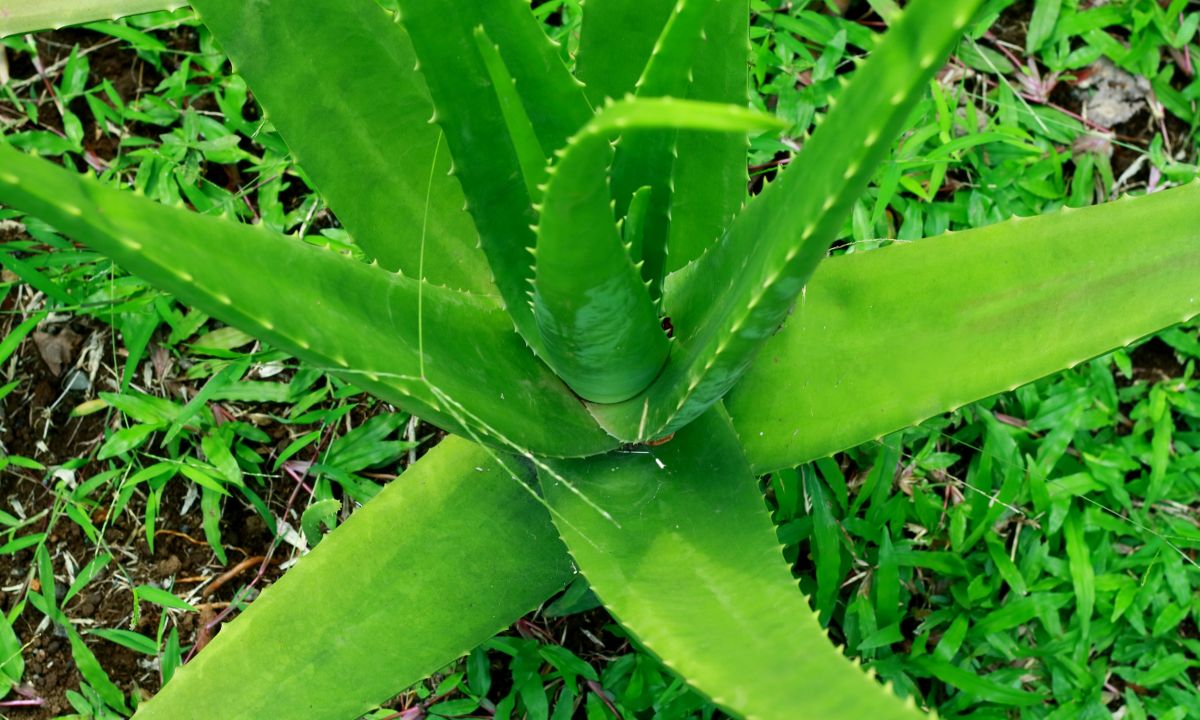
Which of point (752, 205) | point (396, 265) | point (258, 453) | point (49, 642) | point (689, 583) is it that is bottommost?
point (49, 642)

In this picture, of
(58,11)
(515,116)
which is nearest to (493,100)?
(515,116)

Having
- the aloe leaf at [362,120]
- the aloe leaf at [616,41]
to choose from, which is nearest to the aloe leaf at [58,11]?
the aloe leaf at [362,120]

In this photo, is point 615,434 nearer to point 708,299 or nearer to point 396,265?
point 708,299

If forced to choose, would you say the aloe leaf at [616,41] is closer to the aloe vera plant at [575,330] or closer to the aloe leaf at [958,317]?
the aloe vera plant at [575,330]

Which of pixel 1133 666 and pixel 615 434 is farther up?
pixel 615 434

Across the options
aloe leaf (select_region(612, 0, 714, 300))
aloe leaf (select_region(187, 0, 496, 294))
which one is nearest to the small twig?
aloe leaf (select_region(187, 0, 496, 294))

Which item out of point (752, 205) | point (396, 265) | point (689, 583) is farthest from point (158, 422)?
point (752, 205)

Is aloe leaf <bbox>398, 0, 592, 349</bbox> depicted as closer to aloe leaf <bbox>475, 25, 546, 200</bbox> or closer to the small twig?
aloe leaf <bbox>475, 25, 546, 200</bbox>
